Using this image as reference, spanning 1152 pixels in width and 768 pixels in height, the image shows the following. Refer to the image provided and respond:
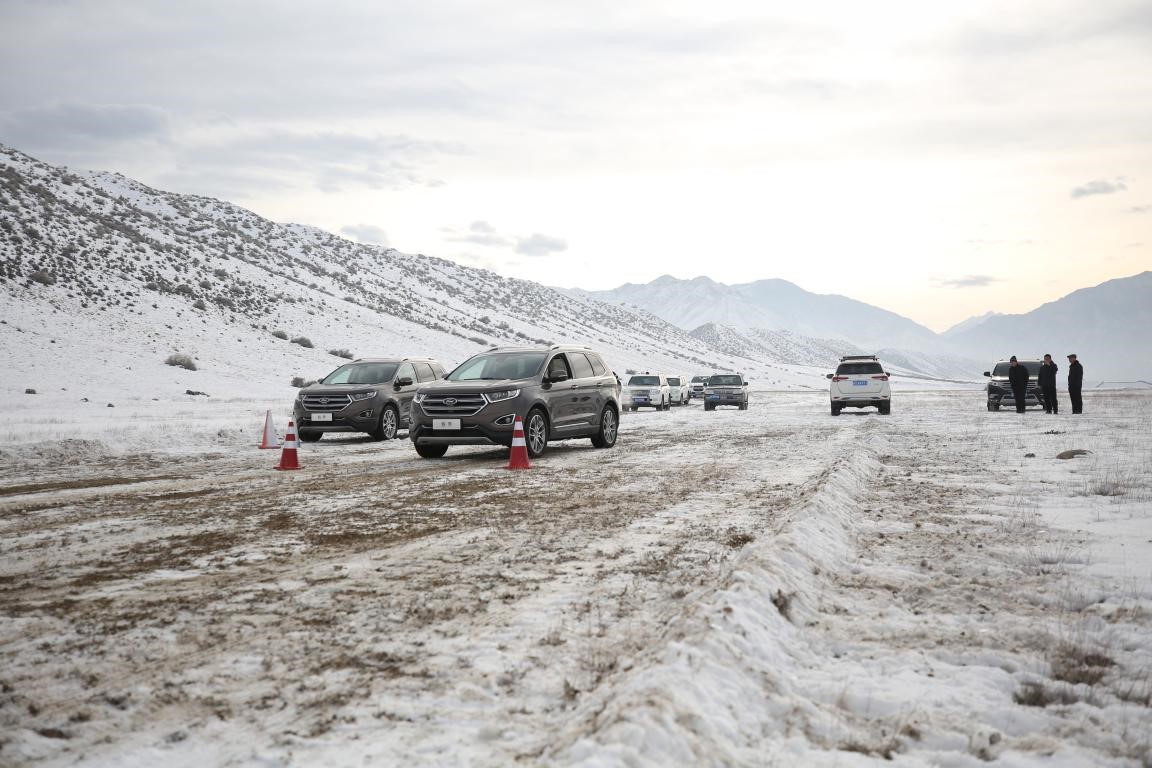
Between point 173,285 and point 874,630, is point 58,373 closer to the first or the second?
point 173,285

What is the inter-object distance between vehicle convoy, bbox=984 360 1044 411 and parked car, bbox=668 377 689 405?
15192mm

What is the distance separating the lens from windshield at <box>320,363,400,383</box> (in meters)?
19.8

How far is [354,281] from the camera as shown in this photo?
93.8m

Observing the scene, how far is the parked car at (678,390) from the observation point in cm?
4328

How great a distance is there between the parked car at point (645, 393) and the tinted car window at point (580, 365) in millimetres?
20929

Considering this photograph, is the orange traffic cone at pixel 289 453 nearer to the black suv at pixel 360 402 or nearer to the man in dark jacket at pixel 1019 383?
the black suv at pixel 360 402

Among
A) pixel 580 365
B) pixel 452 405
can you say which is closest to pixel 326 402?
pixel 452 405

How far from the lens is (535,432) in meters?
14.4

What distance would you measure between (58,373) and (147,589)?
122 ft

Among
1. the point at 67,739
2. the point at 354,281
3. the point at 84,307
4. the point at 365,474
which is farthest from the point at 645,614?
the point at 354,281

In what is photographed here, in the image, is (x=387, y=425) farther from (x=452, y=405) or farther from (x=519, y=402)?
(x=519, y=402)

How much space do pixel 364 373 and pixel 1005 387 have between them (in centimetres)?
2317

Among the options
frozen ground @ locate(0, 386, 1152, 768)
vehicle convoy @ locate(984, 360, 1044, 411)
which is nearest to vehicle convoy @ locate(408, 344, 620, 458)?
frozen ground @ locate(0, 386, 1152, 768)

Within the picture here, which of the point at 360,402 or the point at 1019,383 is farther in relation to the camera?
the point at 1019,383
